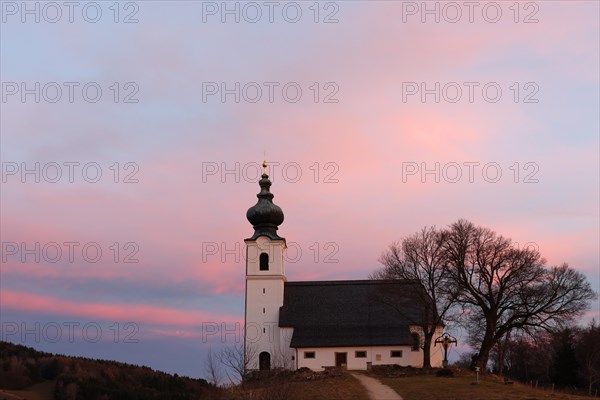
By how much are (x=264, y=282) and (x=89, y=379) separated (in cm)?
3014

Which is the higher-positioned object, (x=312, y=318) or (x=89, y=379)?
(x=312, y=318)

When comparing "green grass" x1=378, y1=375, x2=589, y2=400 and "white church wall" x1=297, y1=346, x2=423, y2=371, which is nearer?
"green grass" x1=378, y1=375, x2=589, y2=400

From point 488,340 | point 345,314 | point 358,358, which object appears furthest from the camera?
point 345,314

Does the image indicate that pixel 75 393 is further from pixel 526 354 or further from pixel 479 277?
pixel 526 354

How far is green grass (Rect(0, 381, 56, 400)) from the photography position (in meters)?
29.7

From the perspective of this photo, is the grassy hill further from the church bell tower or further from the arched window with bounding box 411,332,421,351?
the church bell tower

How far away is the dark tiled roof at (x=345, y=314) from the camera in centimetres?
5953

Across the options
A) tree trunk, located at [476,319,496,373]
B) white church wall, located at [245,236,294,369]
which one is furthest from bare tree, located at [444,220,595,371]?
white church wall, located at [245,236,294,369]

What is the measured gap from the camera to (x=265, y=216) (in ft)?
213

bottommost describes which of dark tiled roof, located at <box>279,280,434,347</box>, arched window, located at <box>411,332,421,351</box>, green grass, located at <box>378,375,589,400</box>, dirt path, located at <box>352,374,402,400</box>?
dirt path, located at <box>352,374,402,400</box>

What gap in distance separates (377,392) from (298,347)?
20125mm

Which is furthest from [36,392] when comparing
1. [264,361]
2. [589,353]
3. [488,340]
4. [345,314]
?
[589,353]

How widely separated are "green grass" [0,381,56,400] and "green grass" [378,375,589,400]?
1702cm

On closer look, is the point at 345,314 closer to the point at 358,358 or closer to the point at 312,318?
the point at 312,318
